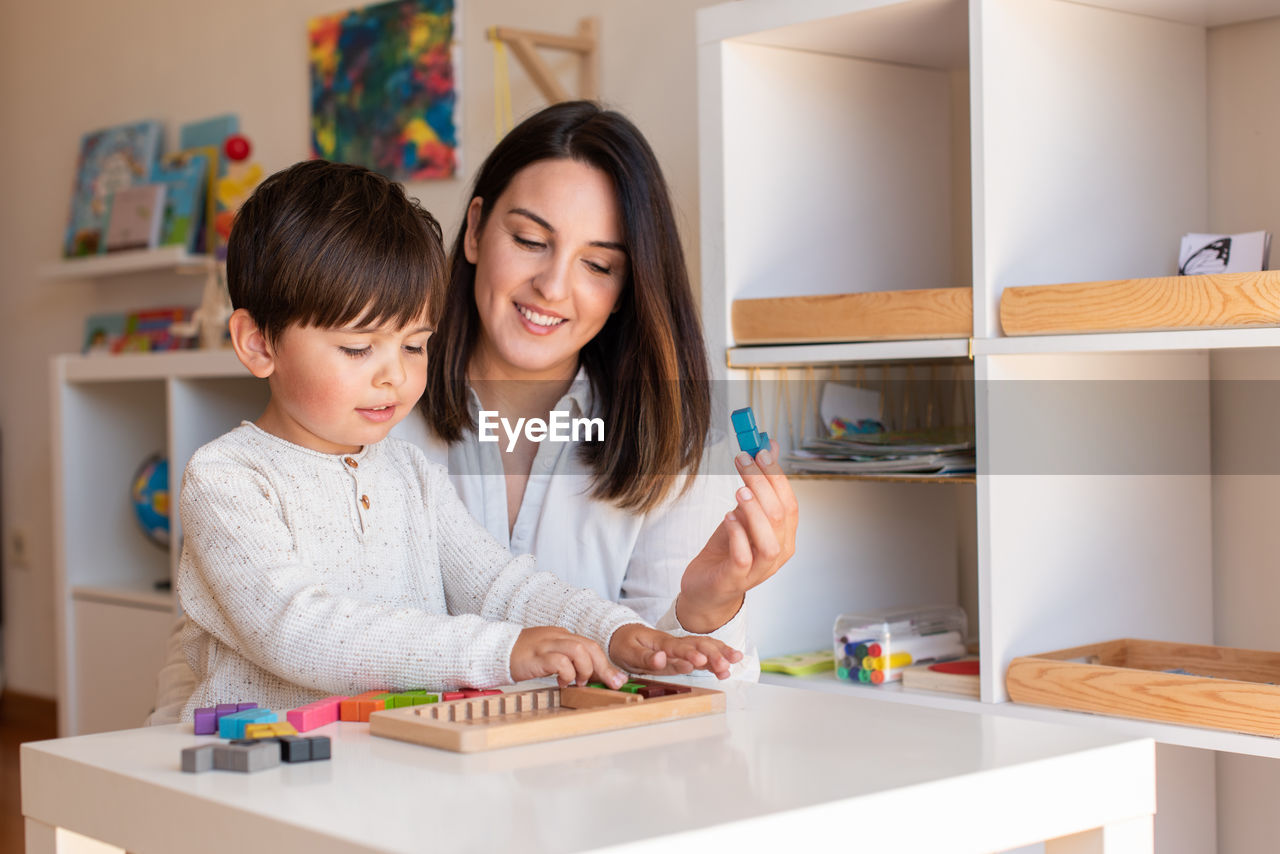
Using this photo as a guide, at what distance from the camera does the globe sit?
2.65 meters

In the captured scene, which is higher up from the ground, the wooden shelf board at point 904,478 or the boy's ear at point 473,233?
the boy's ear at point 473,233

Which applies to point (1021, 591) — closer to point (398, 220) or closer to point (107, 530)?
point (398, 220)

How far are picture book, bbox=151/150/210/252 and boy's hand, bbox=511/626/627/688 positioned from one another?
229 centimetres

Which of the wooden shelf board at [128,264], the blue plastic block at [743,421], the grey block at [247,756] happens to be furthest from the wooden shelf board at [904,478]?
the wooden shelf board at [128,264]

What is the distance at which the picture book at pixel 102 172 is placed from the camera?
311cm

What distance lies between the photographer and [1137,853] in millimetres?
768

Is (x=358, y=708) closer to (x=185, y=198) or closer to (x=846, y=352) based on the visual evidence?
(x=846, y=352)

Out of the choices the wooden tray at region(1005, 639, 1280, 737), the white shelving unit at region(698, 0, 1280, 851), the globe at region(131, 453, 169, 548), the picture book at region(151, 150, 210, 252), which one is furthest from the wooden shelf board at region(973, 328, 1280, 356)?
the picture book at region(151, 150, 210, 252)

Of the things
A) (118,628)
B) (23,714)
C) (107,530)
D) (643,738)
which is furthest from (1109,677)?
(23,714)

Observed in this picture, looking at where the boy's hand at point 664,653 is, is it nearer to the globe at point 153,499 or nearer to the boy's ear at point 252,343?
the boy's ear at point 252,343

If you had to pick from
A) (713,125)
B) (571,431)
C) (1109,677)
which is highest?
(713,125)

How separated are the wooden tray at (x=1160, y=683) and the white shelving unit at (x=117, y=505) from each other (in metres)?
1.47

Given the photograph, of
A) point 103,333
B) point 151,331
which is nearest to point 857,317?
point 151,331

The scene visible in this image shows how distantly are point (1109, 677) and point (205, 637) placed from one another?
2.71ft
